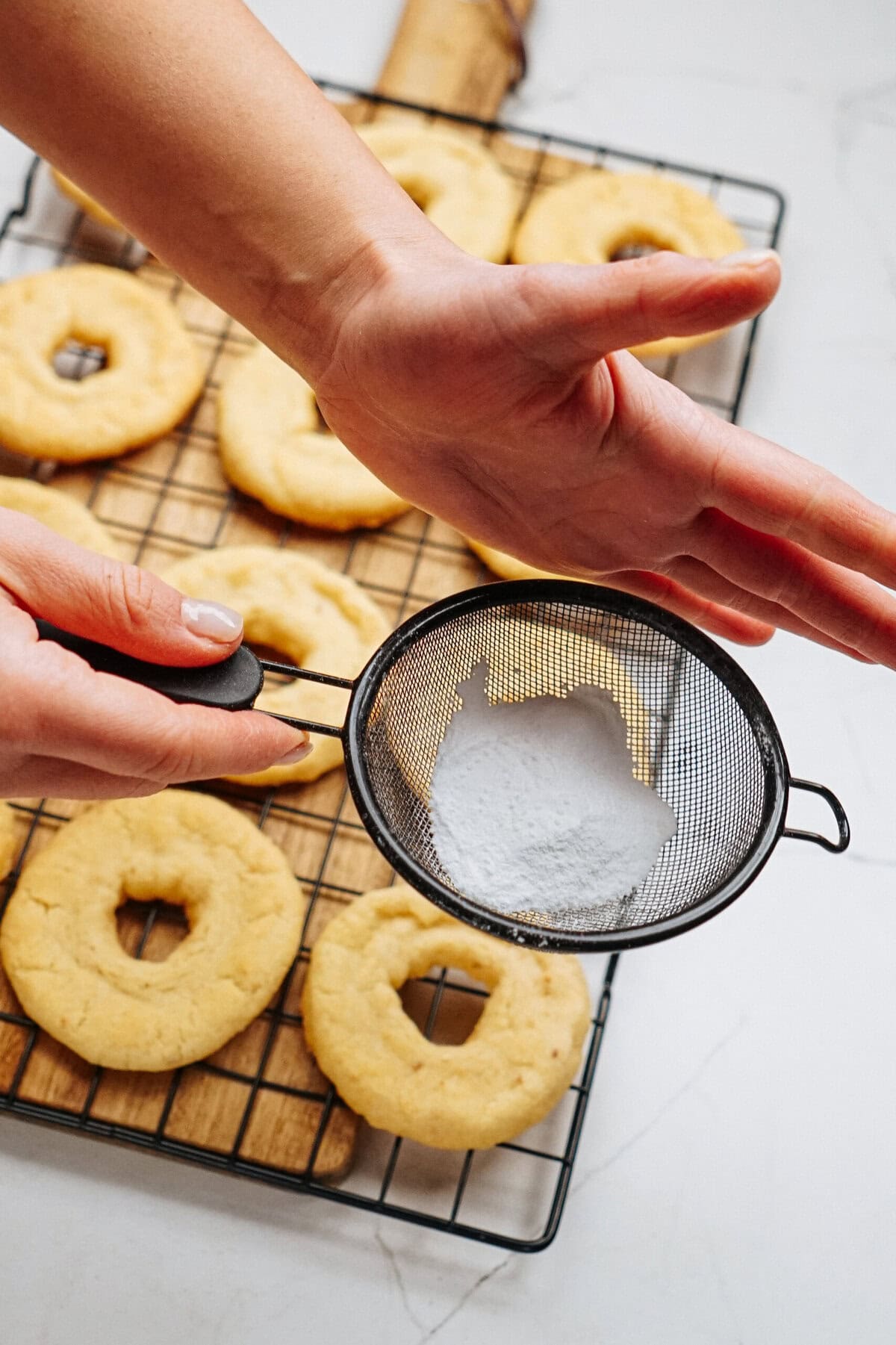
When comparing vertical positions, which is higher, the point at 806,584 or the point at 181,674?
the point at 806,584

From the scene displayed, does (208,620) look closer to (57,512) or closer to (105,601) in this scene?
(105,601)

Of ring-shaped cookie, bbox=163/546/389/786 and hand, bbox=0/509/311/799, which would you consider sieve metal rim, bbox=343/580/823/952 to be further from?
ring-shaped cookie, bbox=163/546/389/786

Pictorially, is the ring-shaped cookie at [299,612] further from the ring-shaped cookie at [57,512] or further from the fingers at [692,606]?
the fingers at [692,606]

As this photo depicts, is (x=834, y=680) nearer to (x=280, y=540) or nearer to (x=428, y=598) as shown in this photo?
(x=428, y=598)

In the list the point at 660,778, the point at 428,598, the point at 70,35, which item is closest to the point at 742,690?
the point at 660,778

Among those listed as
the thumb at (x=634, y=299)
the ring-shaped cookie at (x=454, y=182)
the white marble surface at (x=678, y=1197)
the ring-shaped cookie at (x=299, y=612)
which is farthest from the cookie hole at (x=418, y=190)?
the thumb at (x=634, y=299)

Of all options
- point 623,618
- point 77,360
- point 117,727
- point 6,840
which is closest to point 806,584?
point 623,618
